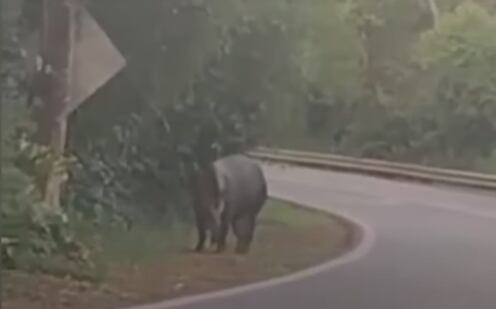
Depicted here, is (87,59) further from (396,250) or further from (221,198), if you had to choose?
(396,250)

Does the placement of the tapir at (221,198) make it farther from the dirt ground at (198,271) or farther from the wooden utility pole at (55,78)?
the wooden utility pole at (55,78)

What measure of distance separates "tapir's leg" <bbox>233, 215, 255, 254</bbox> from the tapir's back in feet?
0.04

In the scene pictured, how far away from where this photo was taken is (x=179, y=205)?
192 cm

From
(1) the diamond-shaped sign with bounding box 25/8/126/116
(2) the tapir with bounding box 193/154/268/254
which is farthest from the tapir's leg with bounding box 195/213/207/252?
(1) the diamond-shaped sign with bounding box 25/8/126/116

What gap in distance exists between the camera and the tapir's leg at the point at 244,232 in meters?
1.94

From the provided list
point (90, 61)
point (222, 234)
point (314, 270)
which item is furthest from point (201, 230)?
point (90, 61)

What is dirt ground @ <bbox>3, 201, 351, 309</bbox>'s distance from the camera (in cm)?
184

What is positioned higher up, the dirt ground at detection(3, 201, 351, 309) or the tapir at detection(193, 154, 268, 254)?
the tapir at detection(193, 154, 268, 254)

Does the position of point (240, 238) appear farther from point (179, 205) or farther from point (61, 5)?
point (61, 5)

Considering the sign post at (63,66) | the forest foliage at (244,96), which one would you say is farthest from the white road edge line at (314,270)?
the sign post at (63,66)

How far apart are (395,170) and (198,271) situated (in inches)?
12.2

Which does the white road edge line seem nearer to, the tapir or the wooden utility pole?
the tapir

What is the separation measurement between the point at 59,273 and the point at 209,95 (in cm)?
31

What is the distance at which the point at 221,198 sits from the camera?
196 centimetres
